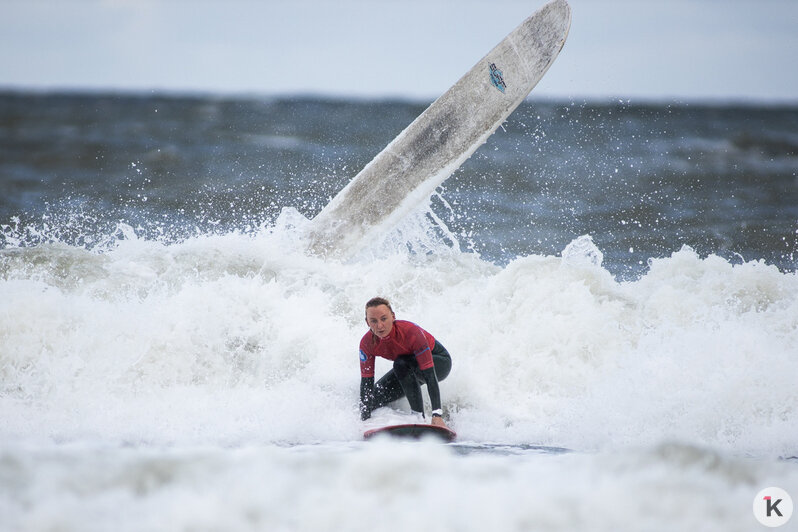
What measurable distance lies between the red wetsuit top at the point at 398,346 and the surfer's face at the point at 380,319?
0.12 metres

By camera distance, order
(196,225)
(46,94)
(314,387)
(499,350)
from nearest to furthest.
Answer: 1. (314,387)
2. (499,350)
3. (196,225)
4. (46,94)

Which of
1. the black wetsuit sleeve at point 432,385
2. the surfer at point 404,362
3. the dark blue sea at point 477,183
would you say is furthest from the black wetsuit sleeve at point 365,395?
the dark blue sea at point 477,183

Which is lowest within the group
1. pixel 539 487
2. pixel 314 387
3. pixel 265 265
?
pixel 539 487

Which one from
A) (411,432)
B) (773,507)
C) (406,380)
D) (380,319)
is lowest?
(773,507)

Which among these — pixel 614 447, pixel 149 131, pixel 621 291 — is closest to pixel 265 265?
pixel 621 291

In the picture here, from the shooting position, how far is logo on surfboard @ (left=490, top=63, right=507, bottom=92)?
26.2ft

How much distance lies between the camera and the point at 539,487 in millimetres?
4312

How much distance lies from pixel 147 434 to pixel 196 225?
739cm

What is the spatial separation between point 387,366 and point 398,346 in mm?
1108

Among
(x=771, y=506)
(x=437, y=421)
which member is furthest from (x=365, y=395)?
(x=771, y=506)

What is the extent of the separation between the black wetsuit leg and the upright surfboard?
2.36m

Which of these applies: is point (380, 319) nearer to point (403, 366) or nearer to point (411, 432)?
point (403, 366)

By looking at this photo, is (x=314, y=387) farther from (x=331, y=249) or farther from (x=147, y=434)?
(x=331, y=249)

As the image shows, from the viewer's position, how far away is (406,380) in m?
5.68
